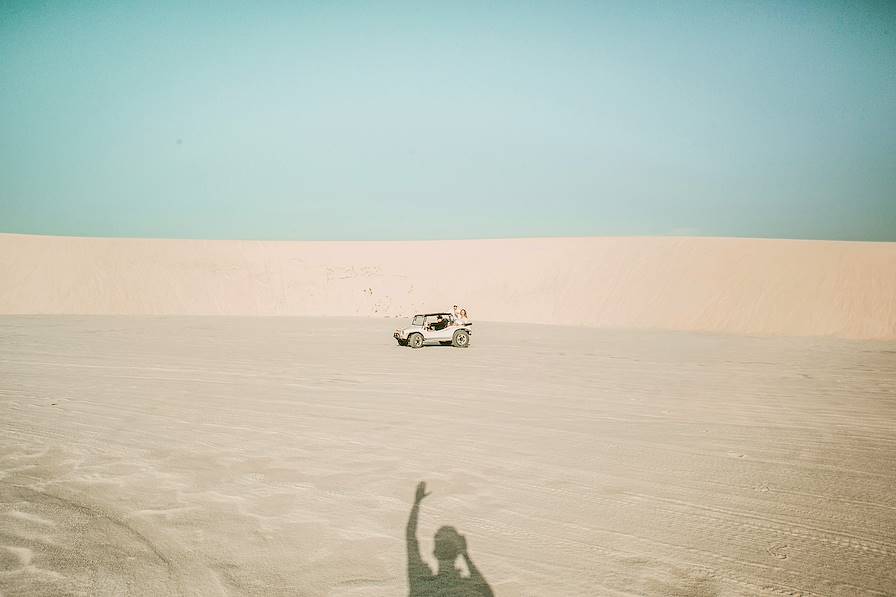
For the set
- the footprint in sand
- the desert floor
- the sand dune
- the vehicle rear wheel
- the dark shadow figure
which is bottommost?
the footprint in sand

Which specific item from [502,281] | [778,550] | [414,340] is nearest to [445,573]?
[778,550]

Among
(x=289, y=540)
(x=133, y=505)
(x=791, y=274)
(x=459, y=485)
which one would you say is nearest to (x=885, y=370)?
(x=459, y=485)

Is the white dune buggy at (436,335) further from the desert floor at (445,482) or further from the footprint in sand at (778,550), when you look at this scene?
the footprint in sand at (778,550)

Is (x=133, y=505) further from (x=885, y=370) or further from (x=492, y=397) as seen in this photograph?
(x=885, y=370)

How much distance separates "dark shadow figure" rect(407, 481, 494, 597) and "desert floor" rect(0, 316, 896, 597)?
9cm

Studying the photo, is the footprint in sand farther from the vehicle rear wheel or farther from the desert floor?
the vehicle rear wheel

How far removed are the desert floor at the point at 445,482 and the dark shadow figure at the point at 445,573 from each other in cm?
9

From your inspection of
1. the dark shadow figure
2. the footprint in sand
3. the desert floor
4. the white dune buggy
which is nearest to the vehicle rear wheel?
the white dune buggy

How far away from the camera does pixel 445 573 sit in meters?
3.63

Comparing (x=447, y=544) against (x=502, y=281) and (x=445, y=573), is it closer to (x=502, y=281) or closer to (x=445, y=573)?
(x=445, y=573)

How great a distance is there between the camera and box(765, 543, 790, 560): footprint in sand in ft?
12.8

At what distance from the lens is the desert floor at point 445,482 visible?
3662 mm

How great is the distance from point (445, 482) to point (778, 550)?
285 cm

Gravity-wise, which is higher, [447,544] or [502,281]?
[502,281]
